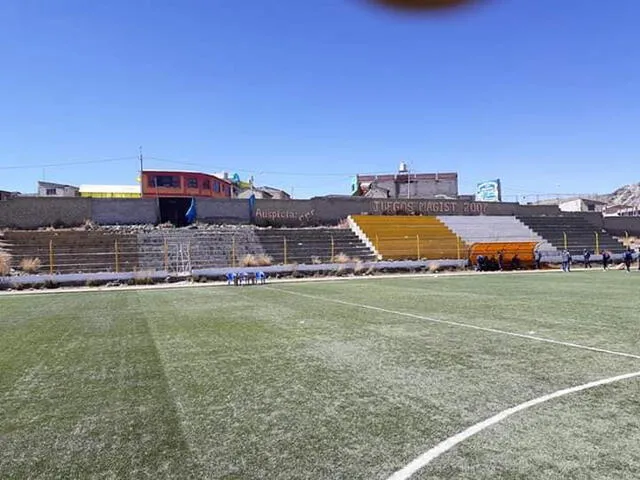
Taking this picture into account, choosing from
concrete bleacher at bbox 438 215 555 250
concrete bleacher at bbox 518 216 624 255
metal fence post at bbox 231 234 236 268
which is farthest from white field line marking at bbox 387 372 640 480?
concrete bleacher at bbox 518 216 624 255

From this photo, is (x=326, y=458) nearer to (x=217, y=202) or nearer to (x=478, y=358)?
(x=478, y=358)

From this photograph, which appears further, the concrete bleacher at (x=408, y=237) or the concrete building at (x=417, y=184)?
the concrete building at (x=417, y=184)

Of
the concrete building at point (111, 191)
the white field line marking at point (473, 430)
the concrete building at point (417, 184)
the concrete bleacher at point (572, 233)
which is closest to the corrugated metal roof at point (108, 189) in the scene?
the concrete building at point (111, 191)

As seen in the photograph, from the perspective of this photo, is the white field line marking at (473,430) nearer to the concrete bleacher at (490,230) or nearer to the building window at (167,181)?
the concrete bleacher at (490,230)

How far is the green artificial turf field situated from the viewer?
3.16m

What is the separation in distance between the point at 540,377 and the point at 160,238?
28240mm

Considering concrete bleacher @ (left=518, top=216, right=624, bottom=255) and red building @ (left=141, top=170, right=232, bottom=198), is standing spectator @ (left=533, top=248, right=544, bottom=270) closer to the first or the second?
concrete bleacher @ (left=518, top=216, right=624, bottom=255)

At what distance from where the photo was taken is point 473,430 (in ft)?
11.8

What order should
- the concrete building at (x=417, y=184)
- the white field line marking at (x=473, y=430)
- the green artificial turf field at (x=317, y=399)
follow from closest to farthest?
1. the white field line marking at (x=473, y=430)
2. the green artificial turf field at (x=317, y=399)
3. the concrete building at (x=417, y=184)

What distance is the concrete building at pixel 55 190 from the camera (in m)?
58.0

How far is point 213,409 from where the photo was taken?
13.9ft

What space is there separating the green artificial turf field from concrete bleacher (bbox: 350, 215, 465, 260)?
23.2m

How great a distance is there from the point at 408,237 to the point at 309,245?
264 inches

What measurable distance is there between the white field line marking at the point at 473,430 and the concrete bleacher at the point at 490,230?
1236 inches
